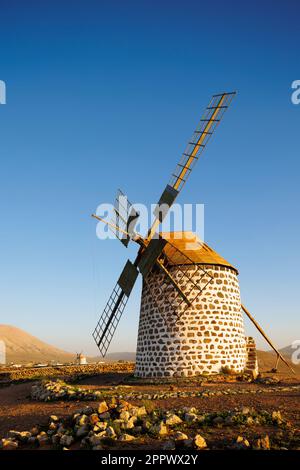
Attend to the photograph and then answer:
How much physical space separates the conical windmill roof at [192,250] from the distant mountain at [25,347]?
8189 centimetres

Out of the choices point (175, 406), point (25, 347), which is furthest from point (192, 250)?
point (25, 347)

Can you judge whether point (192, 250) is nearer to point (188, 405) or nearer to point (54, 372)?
point (188, 405)

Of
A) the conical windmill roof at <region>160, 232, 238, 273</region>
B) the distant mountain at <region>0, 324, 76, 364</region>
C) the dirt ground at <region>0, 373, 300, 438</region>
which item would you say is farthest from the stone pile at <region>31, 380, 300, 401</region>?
the distant mountain at <region>0, 324, 76, 364</region>

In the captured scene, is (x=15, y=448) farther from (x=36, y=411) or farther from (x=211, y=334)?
(x=211, y=334)

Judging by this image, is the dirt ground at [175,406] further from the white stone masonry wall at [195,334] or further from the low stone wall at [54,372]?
the low stone wall at [54,372]

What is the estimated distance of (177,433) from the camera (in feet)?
26.9

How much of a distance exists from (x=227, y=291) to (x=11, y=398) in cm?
1130

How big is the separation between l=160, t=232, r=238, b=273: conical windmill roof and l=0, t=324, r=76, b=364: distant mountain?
81.9 metres

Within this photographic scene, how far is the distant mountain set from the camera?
3944 inches

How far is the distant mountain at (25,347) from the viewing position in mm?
100188

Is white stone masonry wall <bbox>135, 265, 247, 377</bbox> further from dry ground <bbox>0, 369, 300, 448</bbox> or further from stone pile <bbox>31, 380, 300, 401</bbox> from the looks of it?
stone pile <bbox>31, 380, 300, 401</bbox>

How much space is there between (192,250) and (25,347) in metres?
108

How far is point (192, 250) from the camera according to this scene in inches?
827
